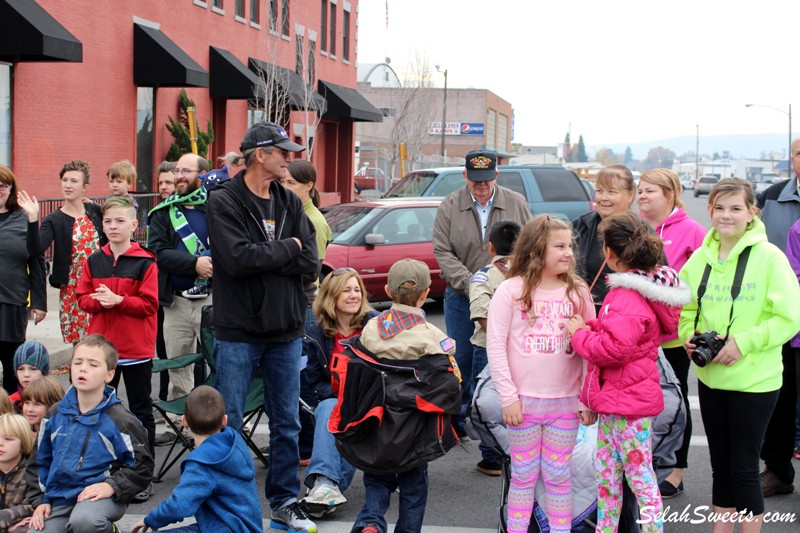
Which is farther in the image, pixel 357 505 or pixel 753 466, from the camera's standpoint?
pixel 357 505

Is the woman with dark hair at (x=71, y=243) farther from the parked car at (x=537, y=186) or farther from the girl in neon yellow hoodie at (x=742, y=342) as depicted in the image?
the parked car at (x=537, y=186)

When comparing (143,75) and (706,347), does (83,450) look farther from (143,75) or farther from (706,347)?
(143,75)

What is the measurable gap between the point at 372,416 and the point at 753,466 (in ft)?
6.32

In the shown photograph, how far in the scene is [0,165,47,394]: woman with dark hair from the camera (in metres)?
6.19

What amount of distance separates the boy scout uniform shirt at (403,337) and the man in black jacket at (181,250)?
2118mm

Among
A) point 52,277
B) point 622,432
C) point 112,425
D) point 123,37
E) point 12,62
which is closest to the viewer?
point 622,432

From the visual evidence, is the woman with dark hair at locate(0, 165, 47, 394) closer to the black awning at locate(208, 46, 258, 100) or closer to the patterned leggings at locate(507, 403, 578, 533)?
the patterned leggings at locate(507, 403, 578, 533)

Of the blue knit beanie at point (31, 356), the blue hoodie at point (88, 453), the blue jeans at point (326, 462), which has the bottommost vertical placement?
the blue jeans at point (326, 462)

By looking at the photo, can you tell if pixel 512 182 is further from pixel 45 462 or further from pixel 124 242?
pixel 45 462

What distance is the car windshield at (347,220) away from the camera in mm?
12398

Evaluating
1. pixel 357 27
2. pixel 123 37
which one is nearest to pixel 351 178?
pixel 357 27

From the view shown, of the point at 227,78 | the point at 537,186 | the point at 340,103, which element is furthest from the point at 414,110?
the point at 537,186

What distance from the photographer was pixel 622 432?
4.35m

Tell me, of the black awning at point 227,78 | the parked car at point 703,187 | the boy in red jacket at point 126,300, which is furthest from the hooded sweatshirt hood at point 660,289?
the parked car at point 703,187
